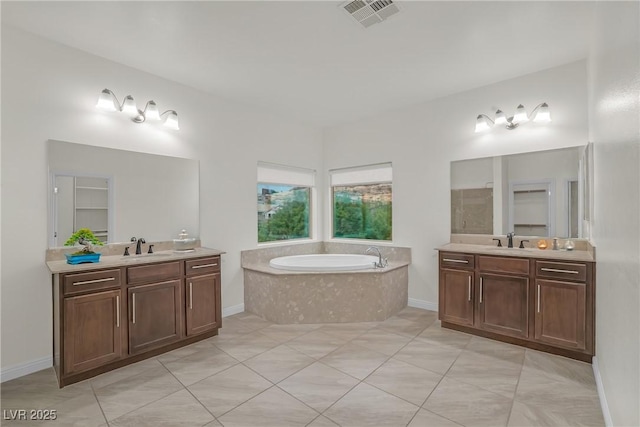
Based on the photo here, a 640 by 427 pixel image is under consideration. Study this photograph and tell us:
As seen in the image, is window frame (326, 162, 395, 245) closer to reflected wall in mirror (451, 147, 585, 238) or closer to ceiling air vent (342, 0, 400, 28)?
reflected wall in mirror (451, 147, 585, 238)

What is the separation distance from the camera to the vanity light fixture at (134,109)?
2.87 m

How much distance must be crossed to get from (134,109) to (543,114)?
4212 mm

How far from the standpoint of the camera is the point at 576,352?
2.68 meters

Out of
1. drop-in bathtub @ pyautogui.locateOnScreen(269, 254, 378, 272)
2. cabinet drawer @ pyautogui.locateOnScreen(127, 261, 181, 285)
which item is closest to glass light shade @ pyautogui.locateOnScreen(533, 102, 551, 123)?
drop-in bathtub @ pyautogui.locateOnScreen(269, 254, 378, 272)

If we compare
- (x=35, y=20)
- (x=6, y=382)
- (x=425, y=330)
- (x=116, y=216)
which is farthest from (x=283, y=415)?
(x=35, y=20)

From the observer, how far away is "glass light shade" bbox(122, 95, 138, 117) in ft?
9.98

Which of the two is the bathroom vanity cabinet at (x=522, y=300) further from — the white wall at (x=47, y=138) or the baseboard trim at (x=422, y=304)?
the white wall at (x=47, y=138)

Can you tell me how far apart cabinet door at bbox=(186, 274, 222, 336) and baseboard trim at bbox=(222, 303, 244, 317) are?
0.61 m

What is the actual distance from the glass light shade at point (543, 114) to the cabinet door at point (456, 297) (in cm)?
178

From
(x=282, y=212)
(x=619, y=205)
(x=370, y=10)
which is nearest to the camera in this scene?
(x=619, y=205)

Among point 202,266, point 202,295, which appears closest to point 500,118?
point 202,266

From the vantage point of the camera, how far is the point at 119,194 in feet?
10.2

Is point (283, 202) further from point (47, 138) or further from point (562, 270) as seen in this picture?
point (562, 270)

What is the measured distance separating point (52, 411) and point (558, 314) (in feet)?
13.0
